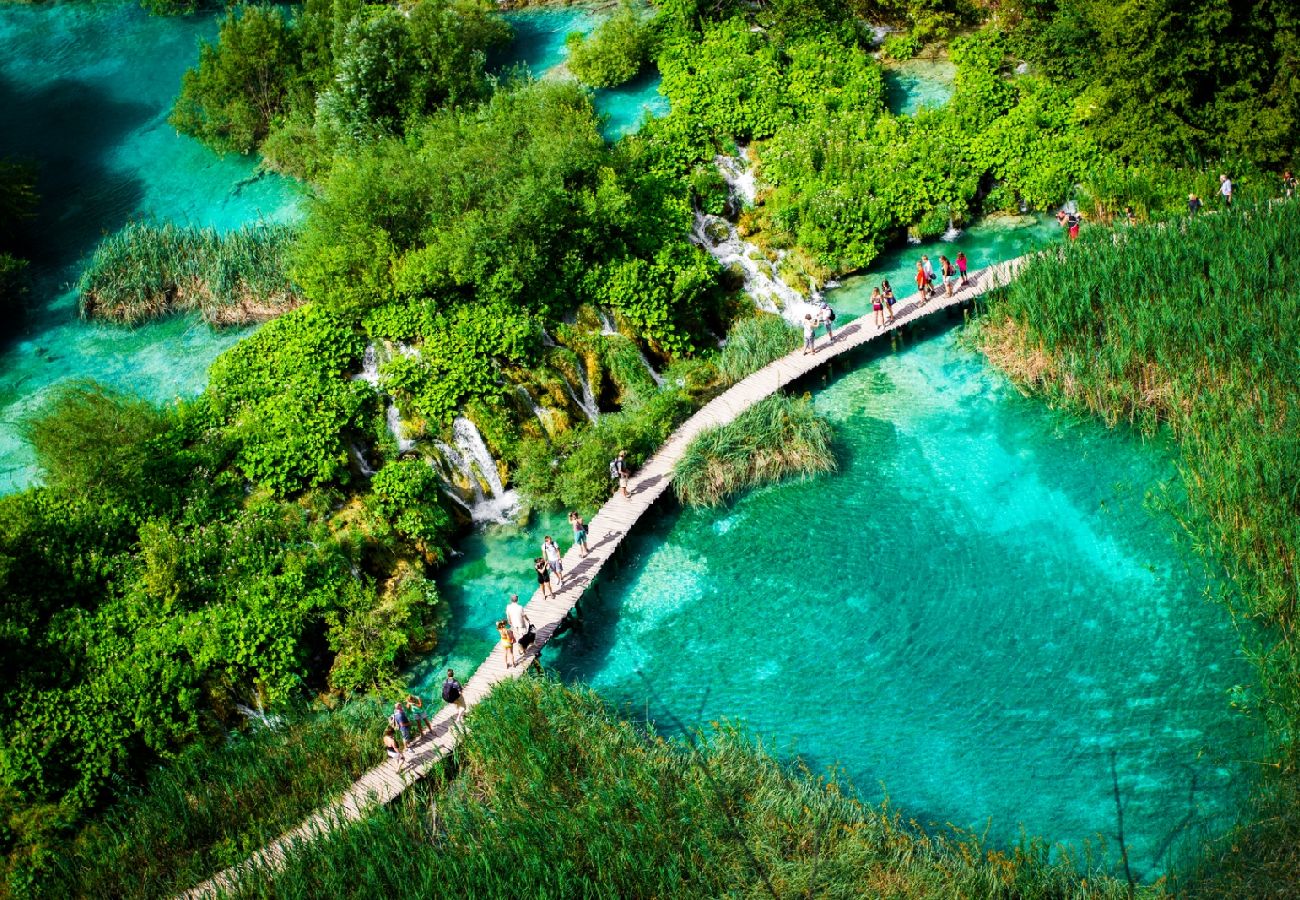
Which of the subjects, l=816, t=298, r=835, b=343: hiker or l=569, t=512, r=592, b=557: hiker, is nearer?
l=569, t=512, r=592, b=557: hiker

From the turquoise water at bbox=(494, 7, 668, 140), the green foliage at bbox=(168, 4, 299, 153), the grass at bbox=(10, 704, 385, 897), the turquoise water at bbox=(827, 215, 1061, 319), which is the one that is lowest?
the turquoise water at bbox=(827, 215, 1061, 319)

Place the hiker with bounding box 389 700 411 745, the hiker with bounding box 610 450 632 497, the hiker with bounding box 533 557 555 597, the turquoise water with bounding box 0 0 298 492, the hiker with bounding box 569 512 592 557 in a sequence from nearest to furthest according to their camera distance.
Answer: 1. the hiker with bounding box 389 700 411 745
2. the hiker with bounding box 533 557 555 597
3. the hiker with bounding box 569 512 592 557
4. the hiker with bounding box 610 450 632 497
5. the turquoise water with bounding box 0 0 298 492

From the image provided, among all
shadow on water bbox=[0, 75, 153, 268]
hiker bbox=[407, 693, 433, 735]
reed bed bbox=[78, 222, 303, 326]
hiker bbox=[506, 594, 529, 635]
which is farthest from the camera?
shadow on water bbox=[0, 75, 153, 268]

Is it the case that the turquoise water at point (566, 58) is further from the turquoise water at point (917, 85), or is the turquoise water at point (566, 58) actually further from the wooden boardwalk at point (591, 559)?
the wooden boardwalk at point (591, 559)

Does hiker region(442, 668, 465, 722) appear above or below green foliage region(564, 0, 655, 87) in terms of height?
below

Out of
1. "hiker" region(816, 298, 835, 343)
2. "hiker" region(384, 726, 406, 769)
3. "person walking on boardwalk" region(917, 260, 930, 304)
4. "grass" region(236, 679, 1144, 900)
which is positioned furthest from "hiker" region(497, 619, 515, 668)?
"person walking on boardwalk" region(917, 260, 930, 304)

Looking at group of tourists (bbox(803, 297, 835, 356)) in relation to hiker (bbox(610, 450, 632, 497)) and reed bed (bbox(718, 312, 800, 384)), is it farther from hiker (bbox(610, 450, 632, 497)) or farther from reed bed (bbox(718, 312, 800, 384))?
hiker (bbox(610, 450, 632, 497))
